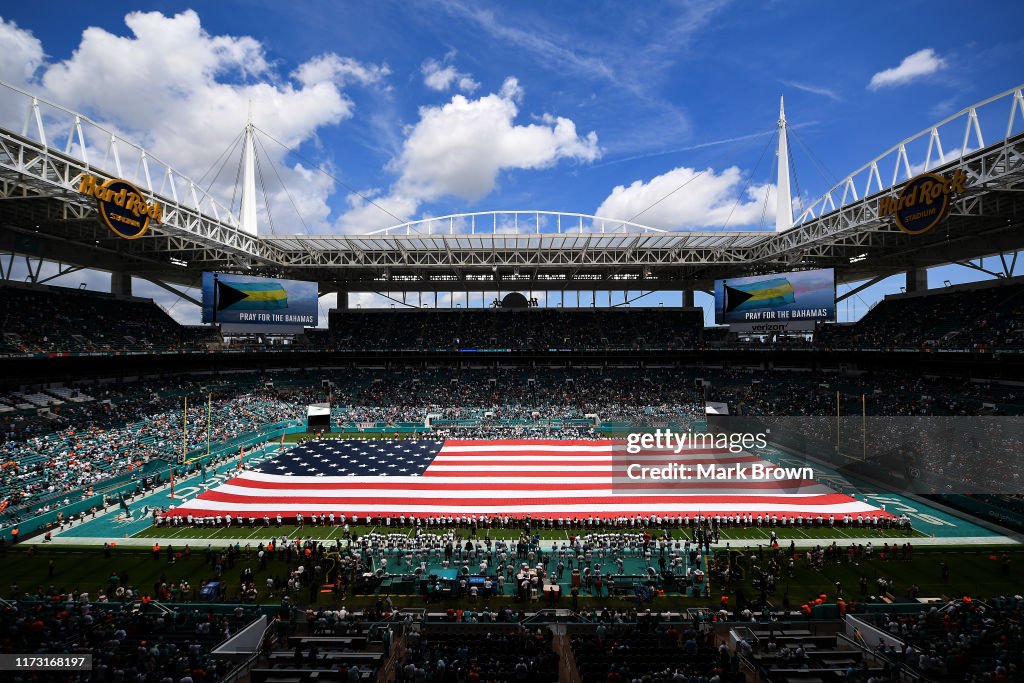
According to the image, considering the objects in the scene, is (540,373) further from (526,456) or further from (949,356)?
(949,356)

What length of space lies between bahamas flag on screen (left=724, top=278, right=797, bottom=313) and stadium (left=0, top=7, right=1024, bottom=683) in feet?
0.62

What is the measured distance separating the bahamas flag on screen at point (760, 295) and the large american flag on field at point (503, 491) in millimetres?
18286

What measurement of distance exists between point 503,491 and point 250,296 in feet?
98.7

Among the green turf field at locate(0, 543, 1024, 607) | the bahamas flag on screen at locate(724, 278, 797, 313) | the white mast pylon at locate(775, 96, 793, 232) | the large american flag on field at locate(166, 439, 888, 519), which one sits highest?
the white mast pylon at locate(775, 96, 793, 232)

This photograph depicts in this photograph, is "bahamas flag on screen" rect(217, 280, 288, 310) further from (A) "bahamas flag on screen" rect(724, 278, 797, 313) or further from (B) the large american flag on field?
(A) "bahamas flag on screen" rect(724, 278, 797, 313)

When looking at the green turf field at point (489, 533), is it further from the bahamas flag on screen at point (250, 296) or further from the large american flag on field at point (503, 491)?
the bahamas flag on screen at point (250, 296)

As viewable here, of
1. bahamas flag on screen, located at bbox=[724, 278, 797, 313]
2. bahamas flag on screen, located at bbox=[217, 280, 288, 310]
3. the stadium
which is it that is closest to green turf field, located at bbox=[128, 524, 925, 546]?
the stadium

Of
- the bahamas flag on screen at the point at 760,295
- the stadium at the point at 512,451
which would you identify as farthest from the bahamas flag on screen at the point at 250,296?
the bahamas flag on screen at the point at 760,295

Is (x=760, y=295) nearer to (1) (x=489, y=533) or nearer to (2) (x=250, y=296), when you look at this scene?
(1) (x=489, y=533)

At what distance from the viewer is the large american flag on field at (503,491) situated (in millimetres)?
22625

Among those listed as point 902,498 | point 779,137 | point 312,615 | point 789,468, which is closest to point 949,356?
point 902,498

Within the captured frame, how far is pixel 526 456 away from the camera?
31984 mm

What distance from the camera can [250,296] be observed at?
42000 mm

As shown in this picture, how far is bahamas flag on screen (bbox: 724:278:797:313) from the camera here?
38750mm
